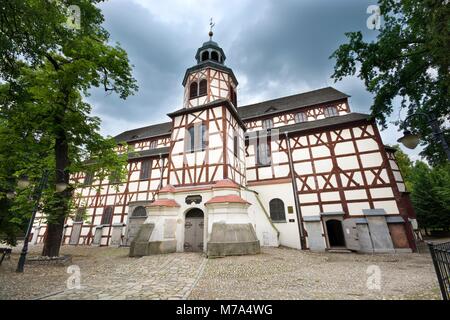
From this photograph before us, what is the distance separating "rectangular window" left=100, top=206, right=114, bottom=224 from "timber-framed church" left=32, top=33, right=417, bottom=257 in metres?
0.16

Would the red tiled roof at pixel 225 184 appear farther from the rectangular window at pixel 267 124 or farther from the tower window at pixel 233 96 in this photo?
the rectangular window at pixel 267 124

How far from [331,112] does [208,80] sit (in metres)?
11.1

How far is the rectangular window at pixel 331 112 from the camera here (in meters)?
16.9

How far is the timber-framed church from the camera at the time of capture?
10633 mm

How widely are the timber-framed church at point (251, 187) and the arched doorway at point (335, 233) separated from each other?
Answer: 0.22 feet

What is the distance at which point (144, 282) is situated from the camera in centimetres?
538

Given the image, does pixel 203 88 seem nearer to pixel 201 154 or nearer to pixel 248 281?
pixel 201 154

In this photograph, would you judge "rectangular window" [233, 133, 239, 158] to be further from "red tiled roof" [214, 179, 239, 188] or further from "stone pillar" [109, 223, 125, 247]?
"stone pillar" [109, 223, 125, 247]

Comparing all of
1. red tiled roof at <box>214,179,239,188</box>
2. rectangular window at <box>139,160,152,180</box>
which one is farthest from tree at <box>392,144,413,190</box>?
rectangular window at <box>139,160,152,180</box>

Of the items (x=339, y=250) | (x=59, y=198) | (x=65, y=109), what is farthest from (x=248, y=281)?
(x=65, y=109)

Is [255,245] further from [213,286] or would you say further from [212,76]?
[212,76]
